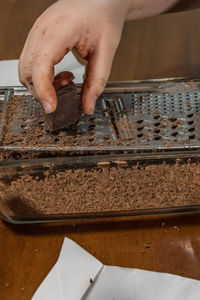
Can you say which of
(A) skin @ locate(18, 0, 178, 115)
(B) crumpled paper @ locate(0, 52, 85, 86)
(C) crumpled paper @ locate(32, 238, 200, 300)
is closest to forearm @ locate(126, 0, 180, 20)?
(A) skin @ locate(18, 0, 178, 115)

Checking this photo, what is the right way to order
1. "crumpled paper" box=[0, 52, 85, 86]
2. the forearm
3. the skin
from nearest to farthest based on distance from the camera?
the skin < the forearm < "crumpled paper" box=[0, 52, 85, 86]

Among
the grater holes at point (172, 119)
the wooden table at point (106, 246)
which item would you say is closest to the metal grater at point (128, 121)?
the grater holes at point (172, 119)

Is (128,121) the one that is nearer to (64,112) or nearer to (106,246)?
(64,112)

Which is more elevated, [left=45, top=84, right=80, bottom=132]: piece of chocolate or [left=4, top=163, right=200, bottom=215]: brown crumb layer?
[left=45, top=84, right=80, bottom=132]: piece of chocolate

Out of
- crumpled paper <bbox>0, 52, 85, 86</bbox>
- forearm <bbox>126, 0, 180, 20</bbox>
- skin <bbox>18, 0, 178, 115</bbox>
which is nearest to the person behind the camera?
skin <bbox>18, 0, 178, 115</bbox>

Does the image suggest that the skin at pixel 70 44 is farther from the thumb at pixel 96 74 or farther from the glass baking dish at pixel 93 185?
the glass baking dish at pixel 93 185

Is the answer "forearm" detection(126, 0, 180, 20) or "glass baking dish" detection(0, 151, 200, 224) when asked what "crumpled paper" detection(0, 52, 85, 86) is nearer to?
"forearm" detection(126, 0, 180, 20)
